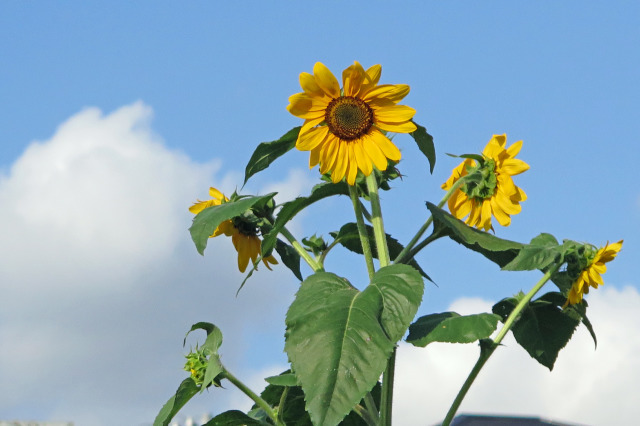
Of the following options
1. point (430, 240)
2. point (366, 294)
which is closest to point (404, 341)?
point (366, 294)

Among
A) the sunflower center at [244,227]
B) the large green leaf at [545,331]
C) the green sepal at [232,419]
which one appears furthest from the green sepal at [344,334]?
the large green leaf at [545,331]

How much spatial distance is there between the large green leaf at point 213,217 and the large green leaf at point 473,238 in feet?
1.93

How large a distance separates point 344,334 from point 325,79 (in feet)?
2.66

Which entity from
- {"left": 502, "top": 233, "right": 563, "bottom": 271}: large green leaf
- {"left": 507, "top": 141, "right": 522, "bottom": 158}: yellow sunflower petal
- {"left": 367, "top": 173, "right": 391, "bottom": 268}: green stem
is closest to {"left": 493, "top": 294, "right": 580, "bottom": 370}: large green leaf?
{"left": 502, "top": 233, "right": 563, "bottom": 271}: large green leaf

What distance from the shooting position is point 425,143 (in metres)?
3.19

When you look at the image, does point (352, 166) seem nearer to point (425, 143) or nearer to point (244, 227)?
point (425, 143)

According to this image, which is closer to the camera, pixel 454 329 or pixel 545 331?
pixel 454 329

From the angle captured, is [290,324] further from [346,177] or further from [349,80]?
[349,80]

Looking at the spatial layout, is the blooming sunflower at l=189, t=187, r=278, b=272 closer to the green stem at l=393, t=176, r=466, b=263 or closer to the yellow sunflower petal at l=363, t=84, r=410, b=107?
the green stem at l=393, t=176, r=466, b=263

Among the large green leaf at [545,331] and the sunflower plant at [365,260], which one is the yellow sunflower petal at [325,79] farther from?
the large green leaf at [545,331]

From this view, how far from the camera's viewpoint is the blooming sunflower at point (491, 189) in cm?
327

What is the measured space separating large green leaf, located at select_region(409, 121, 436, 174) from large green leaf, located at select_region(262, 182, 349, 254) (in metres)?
0.29

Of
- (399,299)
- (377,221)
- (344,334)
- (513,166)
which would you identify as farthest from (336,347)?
(513,166)

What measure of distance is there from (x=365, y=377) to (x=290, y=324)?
288 millimetres
